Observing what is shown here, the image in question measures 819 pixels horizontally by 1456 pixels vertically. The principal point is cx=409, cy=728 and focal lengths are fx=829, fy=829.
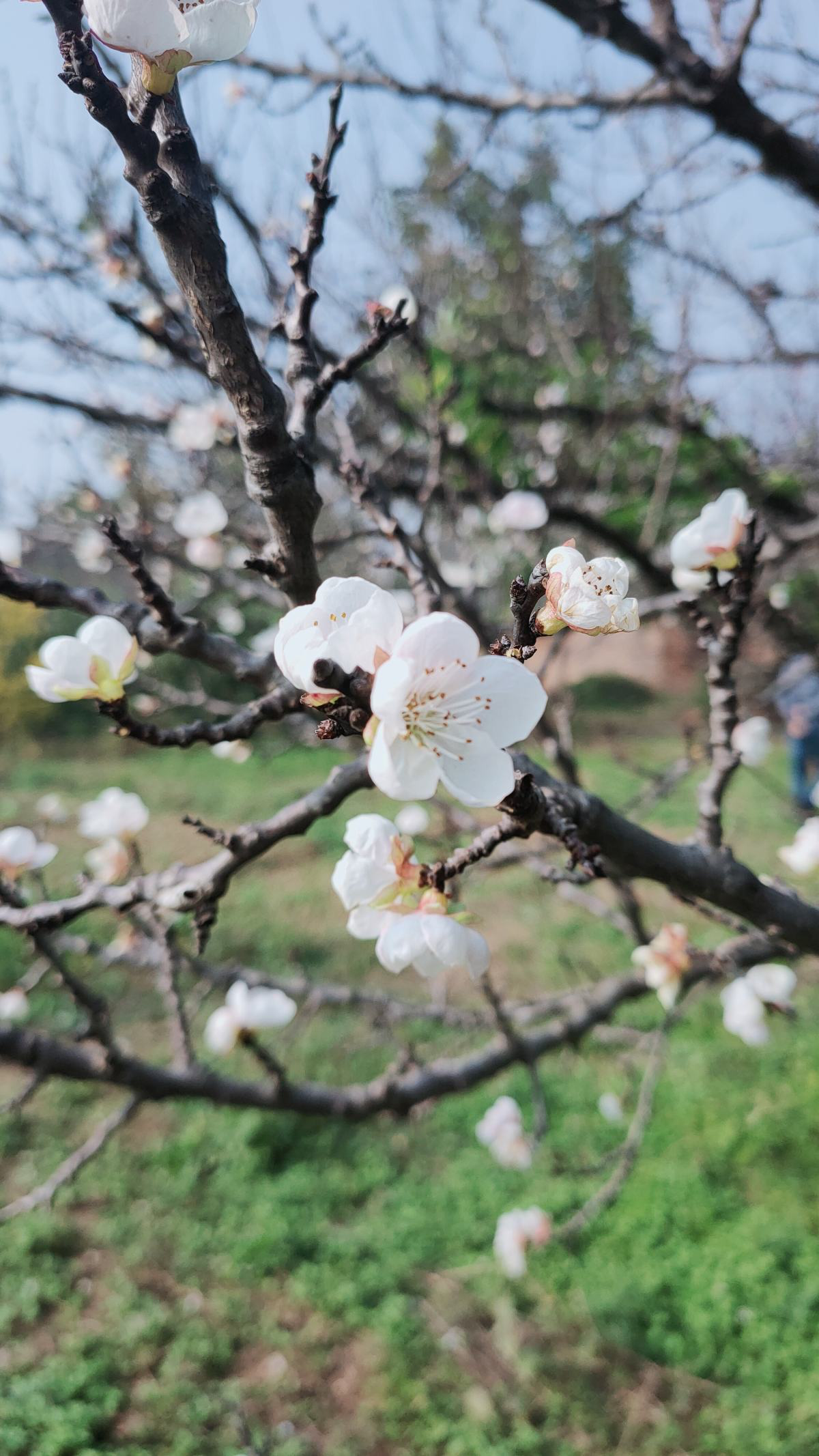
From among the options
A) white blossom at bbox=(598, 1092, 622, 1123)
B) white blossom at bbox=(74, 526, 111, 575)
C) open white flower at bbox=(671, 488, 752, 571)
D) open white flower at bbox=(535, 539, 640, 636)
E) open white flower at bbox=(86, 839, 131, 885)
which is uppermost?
open white flower at bbox=(671, 488, 752, 571)

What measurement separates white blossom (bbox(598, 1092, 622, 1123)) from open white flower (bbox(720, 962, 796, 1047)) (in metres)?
0.88

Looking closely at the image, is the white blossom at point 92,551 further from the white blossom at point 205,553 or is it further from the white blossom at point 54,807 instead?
the white blossom at point 54,807

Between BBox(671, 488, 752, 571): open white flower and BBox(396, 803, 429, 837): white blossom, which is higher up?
BBox(671, 488, 752, 571): open white flower

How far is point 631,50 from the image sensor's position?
250 cm

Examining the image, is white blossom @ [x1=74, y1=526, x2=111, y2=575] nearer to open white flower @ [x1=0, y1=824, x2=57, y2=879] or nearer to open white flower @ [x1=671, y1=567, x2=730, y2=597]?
open white flower @ [x1=0, y1=824, x2=57, y2=879]

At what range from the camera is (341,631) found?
60 centimetres

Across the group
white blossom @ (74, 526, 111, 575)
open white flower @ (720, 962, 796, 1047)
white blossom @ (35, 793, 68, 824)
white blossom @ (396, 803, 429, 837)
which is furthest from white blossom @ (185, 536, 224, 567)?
white blossom @ (35, 793, 68, 824)

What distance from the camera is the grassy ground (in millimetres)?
2568

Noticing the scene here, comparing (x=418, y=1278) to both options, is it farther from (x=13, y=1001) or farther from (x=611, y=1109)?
(x=13, y=1001)

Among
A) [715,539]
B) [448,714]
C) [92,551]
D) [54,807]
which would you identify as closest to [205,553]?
[92,551]

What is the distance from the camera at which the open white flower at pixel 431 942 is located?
0.76m

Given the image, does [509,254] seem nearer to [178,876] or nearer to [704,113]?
[704,113]

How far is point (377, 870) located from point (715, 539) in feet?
2.21

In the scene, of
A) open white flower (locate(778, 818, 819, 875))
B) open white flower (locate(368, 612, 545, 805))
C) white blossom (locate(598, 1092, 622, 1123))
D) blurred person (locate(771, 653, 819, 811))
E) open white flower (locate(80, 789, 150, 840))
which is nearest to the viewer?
open white flower (locate(368, 612, 545, 805))
